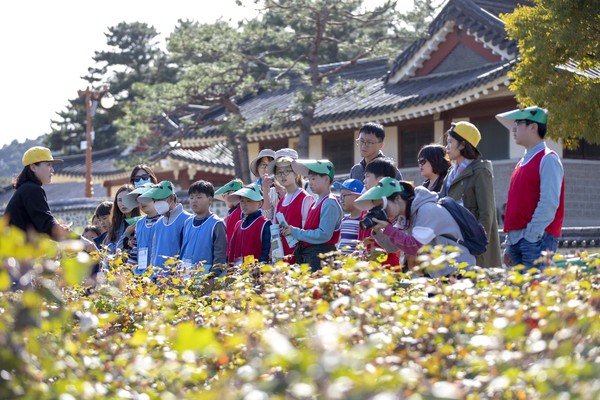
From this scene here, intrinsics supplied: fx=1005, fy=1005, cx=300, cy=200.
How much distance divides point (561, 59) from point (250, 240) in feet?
19.2

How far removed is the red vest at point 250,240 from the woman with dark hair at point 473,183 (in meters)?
1.64

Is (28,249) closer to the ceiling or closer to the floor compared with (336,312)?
closer to the ceiling

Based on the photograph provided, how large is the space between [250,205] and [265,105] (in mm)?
17283

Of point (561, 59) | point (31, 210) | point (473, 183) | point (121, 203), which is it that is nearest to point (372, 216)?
point (473, 183)

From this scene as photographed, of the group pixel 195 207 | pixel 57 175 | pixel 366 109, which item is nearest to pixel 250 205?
pixel 195 207

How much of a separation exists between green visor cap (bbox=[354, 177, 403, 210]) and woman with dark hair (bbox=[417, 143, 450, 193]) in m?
1.02

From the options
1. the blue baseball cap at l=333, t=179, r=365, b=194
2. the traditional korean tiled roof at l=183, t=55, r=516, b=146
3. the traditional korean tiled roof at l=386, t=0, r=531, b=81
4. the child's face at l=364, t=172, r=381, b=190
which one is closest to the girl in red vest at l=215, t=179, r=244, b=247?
the blue baseball cap at l=333, t=179, r=365, b=194

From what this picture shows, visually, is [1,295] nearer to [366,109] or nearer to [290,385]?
[290,385]

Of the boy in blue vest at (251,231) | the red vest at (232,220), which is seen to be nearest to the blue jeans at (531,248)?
the boy in blue vest at (251,231)

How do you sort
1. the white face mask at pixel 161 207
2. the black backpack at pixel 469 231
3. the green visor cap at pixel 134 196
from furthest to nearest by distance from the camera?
1. the green visor cap at pixel 134 196
2. the white face mask at pixel 161 207
3. the black backpack at pixel 469 231

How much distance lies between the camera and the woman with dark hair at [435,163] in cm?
676

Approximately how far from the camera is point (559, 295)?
11.9ft

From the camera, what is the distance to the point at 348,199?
7066mm

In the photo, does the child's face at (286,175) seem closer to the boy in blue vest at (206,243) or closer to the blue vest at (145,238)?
the boy in blue vest at (206,243)
